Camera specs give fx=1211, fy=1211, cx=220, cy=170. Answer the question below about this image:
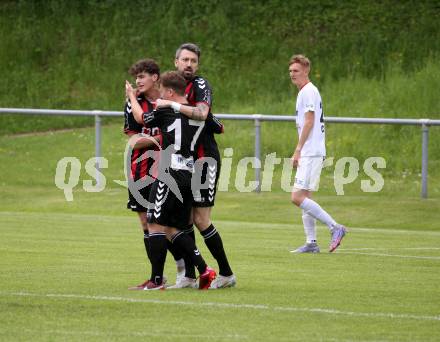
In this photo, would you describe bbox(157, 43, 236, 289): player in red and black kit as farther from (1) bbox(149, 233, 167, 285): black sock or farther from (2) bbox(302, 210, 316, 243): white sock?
(2) bbox(302, 210, 316, 243): white sock

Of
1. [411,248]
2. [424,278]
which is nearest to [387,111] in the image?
[411,248]

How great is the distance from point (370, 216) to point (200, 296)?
29.4 ft

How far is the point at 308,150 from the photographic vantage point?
1377 cm

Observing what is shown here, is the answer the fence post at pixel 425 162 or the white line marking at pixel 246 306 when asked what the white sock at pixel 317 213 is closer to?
the white line marking at pixel 246 306

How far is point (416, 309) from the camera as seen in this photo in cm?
882

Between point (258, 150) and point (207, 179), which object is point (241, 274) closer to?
point (207, 179)

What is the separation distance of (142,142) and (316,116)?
3.75 metres

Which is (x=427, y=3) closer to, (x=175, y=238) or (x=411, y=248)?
(x=411, y=248)

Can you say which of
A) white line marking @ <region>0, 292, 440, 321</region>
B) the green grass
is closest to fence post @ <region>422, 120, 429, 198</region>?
the green grass

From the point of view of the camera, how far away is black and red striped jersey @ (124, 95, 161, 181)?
10383mm

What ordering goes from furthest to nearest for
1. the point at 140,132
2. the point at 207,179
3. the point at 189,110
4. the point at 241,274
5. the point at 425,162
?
1. the point at 425,162
2. the point at 241,274
3. the point at 140,132
4. the point at 207,179
5. the point at 189,110

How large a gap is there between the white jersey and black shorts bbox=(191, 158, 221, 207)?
12.3 feet

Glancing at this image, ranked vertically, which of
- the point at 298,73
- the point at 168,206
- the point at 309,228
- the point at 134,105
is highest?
the point at 298,73

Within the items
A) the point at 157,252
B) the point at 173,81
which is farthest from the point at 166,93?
the point at 157,252
